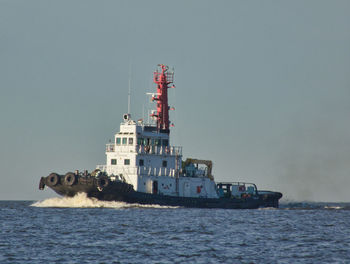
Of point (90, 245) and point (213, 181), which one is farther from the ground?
point (213, 181)

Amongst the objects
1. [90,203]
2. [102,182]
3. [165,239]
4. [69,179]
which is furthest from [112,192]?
[165,239]

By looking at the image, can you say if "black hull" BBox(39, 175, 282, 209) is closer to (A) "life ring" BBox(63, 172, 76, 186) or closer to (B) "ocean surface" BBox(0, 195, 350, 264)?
(A) "life ring" BBox(63, 172, 76, 186)

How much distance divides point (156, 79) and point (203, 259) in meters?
46.1

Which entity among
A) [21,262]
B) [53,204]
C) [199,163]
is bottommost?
[21,262]

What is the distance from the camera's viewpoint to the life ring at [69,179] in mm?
68000

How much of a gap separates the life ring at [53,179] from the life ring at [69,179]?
3.31ft

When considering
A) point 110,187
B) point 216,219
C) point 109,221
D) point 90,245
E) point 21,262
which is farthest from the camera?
point 110,187

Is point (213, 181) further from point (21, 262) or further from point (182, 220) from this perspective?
point (21, 262)

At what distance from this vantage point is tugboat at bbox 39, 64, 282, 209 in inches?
2704

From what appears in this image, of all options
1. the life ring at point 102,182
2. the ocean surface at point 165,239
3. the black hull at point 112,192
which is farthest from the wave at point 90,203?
the ocean surface at point 165,239

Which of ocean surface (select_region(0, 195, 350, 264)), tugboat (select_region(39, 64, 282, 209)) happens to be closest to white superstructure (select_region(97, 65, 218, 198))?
tugboat (select_region(39, 64, 282, 209))

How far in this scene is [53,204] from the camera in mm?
75375

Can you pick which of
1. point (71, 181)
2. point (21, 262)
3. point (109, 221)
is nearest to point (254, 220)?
point (109, 221)

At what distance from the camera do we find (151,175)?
73312 mm
